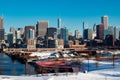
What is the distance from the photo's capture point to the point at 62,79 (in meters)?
27.4

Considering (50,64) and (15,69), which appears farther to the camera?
(15,69)

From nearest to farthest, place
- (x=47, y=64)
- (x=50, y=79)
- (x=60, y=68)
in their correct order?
(x=50, y=79) → (x=60, y=68) → (x=47, y=64)

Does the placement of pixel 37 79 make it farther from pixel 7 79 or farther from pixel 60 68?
pixel 60 68

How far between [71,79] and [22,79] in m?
3.55

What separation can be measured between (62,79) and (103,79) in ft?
9.69

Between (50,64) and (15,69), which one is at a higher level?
(50,64)

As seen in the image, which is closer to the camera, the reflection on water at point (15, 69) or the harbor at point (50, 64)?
the reflection on water at point (15, 69)

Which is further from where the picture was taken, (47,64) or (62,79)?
(47,64)

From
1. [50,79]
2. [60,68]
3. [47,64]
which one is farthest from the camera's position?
[47,64]

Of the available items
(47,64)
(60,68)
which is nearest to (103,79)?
(60,68)

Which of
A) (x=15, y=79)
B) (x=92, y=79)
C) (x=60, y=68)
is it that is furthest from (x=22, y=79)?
(x=60, y=68)

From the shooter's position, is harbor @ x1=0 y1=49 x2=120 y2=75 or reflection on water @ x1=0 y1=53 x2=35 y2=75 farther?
harbor @ x1=0 y1=49 x2=120 y2=75

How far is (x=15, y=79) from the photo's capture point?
27562mm

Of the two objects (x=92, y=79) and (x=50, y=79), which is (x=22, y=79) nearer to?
(x=50, y=79)
